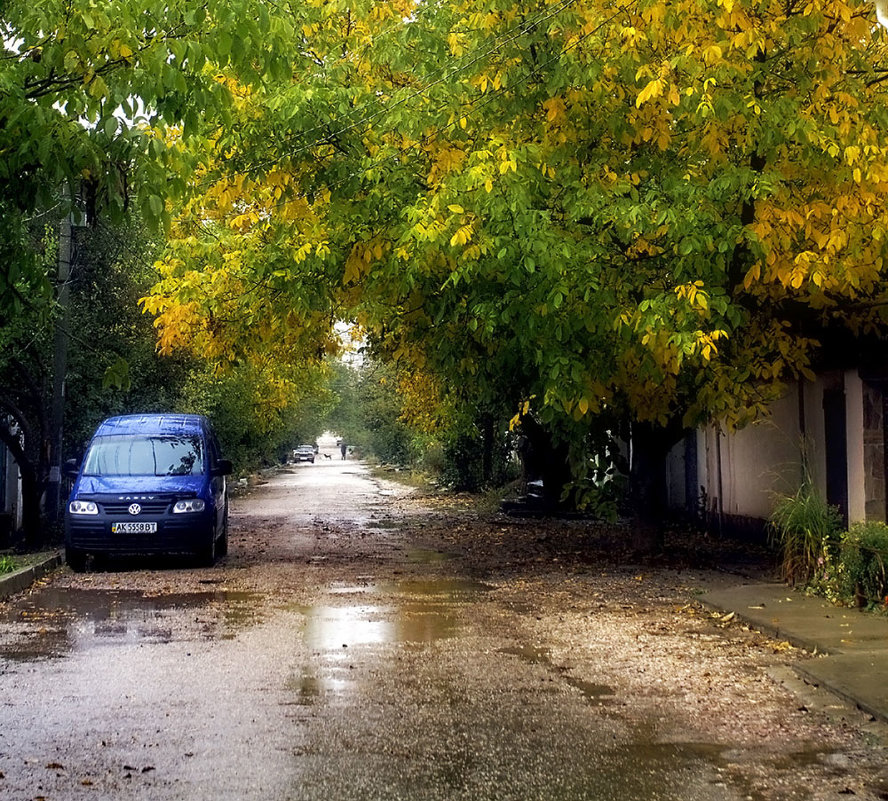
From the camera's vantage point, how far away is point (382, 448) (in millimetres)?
82875

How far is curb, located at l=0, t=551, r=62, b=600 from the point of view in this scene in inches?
551

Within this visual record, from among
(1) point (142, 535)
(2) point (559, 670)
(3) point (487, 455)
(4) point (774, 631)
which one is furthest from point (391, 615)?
(3) point (487, 455)

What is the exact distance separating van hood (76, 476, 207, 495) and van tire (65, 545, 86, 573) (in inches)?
Answer: 32.0

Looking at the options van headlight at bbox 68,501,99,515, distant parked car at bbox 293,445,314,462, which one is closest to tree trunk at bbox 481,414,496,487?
van headlight at bbox 68,501,99,515

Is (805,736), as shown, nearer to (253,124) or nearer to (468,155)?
(468,155)

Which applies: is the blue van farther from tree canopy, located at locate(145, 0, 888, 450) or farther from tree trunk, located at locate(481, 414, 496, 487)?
tree trunk, located at locate(481, 414, 496, 487)

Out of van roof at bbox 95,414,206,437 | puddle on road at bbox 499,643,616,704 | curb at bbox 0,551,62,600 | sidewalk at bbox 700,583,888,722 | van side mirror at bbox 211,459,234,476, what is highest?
van roof at bbox 95,414,206,437

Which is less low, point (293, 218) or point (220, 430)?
A: point (293, 218)

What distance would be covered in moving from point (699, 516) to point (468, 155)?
40.4 feet

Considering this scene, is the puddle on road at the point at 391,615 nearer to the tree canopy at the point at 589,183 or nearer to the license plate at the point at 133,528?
the tree canopy at the point at 589,183

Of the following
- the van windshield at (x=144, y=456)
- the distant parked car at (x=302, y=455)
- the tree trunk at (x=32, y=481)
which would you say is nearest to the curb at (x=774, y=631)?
the van windshield at (x=144, y=456)

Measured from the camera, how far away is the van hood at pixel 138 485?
16.8 m

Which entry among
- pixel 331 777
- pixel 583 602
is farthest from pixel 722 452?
pixel 331 777

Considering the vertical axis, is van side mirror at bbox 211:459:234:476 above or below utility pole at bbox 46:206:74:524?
below
